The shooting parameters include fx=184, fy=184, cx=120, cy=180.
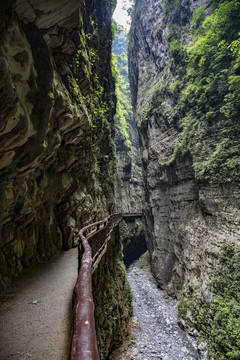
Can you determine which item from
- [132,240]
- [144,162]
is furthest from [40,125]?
[132,240]

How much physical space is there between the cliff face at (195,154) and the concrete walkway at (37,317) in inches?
315

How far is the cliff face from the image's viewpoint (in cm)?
986

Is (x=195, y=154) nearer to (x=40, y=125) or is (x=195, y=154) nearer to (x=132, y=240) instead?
(x=40, y=125)

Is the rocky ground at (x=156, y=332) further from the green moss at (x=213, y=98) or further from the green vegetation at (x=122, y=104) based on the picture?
the green vegetation at (x=122, y=104)

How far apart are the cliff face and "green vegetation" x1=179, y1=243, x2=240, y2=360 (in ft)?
0.15

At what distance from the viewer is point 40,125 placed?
15.1 feet

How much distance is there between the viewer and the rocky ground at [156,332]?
28.0 feet

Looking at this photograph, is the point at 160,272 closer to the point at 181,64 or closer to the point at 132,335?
the point at 132,335

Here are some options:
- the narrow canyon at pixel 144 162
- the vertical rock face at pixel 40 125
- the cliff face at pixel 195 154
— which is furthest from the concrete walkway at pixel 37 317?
the cliff face at pixel 195 154

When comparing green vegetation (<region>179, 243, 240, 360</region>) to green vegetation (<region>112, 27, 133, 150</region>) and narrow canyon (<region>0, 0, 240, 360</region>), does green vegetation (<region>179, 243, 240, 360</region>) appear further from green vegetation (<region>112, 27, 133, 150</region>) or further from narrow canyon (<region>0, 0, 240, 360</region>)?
green vegetation (<region>112, 27, 133, 150</region>)

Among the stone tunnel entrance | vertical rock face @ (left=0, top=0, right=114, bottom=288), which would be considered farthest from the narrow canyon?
the stone tunnel entrance

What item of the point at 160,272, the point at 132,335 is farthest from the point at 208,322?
the point at 160,272

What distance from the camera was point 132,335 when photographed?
9.72 meters

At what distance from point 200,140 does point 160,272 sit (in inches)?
464
